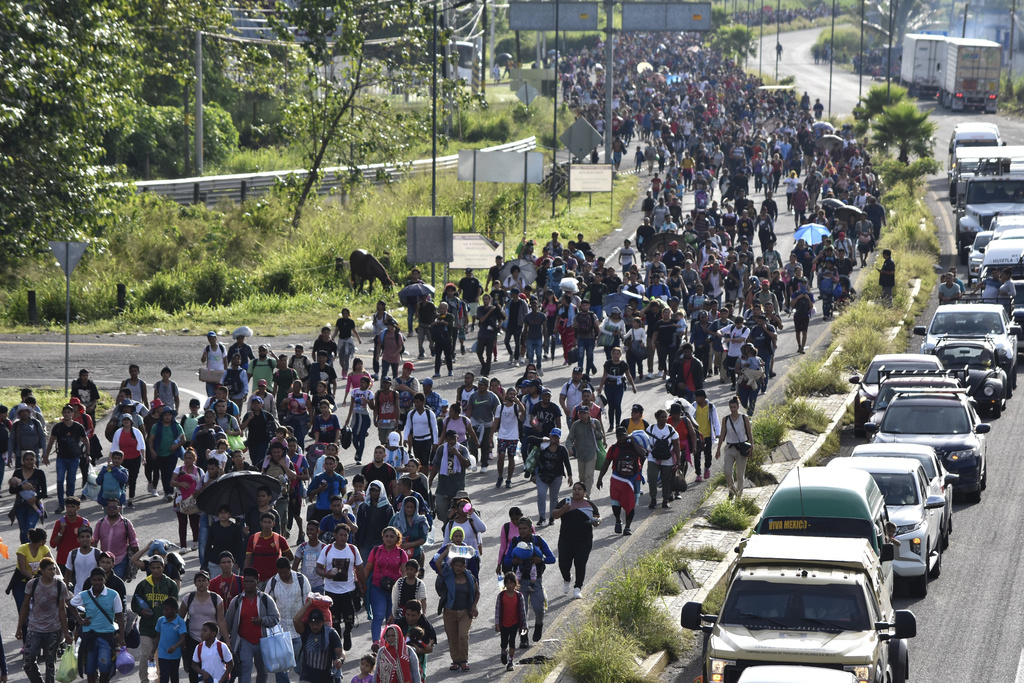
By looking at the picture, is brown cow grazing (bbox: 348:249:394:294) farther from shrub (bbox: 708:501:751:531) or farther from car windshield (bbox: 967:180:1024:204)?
car windshield (bbox: 967:180:1024:204)

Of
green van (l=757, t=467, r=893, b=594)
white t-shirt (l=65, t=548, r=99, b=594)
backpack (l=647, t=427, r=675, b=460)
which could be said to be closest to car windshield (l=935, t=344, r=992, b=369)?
backpack (l=647, t=427, r=675, b=460)

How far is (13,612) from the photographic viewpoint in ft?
46.4

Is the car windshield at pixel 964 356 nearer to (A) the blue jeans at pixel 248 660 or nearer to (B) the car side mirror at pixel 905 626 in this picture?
(B) the car side mirror at pixel 905 626

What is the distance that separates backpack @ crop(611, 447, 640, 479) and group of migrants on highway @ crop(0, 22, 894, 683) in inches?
1.0

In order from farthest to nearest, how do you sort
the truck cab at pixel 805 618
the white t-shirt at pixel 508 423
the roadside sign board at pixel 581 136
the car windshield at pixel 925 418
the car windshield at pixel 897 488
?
the roadside sign board at pixel 581 136 → the car windshield at pixel 925 418 → the white t-shirt at pixel 508 423 → the car windshield at pixel 897 488 → the truck cab at pixel 805 618

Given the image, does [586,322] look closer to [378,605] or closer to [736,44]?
[378,605]

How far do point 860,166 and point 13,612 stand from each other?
4012 centimetres

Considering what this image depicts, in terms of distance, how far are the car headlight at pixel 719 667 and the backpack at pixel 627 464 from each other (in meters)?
6.39

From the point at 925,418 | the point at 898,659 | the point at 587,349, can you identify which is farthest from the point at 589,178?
the point at 898,659

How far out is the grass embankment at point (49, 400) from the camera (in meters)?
22.6

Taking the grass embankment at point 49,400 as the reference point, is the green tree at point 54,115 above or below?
above

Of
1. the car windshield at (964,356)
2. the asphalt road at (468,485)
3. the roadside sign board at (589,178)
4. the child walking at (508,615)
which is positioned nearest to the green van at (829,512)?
the asphalt road at (468,485)

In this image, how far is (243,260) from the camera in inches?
1451

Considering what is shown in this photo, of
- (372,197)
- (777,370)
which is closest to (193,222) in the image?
(372,197)
